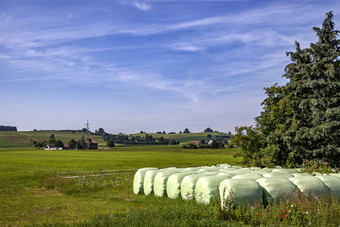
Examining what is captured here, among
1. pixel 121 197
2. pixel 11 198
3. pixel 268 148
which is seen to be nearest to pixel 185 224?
pixel 121 197

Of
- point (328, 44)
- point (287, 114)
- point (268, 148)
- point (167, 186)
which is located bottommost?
point (167, 186)

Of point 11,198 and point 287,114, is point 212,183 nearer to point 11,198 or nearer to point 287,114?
point 11,198

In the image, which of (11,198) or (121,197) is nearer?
(121,197)

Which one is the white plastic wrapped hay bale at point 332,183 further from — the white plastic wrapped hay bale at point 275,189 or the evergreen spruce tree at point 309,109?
the evergreen spruce tree at point 309,109

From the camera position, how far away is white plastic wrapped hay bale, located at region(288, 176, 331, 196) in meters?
12.6

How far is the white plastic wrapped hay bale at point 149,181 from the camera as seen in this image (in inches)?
707

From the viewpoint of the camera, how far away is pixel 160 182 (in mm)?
17094

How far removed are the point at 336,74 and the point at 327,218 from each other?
18.3 m

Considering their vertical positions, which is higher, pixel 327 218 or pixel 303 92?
pixel 303 92

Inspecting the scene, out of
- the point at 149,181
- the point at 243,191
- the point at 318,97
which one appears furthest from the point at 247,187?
the point at 318,97

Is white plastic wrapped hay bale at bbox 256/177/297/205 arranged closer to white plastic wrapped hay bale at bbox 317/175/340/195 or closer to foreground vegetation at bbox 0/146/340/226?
foreground vegetation at bbox 0/146/340/226

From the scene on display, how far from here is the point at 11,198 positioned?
1923cm

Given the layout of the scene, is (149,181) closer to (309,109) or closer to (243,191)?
(243,191)

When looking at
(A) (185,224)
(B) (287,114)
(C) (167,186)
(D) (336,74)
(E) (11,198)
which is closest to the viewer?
(A) (185,224)
